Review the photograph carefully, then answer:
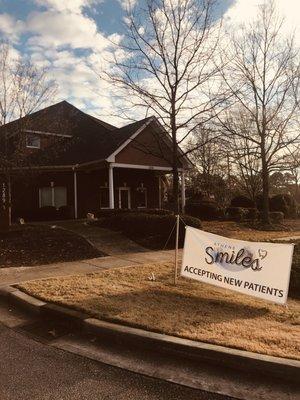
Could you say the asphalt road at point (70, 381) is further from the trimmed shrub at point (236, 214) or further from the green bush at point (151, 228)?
the trimmed shrub at point (236, 214)

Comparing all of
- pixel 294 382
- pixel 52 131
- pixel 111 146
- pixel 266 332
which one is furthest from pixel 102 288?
pixel 111 146

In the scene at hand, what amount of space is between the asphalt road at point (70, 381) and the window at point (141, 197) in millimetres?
25320

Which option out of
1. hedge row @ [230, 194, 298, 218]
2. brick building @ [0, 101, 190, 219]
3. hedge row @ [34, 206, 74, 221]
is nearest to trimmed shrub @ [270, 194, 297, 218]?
hedge row @ [230, 194, 298, 218]

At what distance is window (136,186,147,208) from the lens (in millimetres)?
30906

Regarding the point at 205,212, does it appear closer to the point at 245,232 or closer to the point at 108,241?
the point at 245,232

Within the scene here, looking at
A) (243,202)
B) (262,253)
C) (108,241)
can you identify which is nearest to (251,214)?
(243,202)

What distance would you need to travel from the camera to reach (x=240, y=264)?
7824mm

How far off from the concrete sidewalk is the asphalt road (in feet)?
13.7

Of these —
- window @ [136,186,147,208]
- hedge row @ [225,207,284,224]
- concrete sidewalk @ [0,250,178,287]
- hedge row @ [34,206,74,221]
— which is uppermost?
window @ [136,186,147,208]

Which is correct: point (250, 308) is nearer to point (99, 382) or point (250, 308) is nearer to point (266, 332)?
point (266, 332)

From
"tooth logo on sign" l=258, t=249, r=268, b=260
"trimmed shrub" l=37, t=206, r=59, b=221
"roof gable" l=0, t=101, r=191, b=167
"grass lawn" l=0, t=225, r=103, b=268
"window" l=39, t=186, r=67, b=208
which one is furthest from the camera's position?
"window" l=39, t=186, r=67, b=208

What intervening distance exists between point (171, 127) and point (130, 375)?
14.0 metres

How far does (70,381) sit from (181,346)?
4.34 feet

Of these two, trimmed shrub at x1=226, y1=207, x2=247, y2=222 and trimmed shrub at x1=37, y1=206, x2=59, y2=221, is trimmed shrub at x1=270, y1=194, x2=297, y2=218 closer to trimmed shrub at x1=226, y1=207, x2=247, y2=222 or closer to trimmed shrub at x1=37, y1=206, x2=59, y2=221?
trimmed shrub at x1=226, y1=207, x2=247, y2=222
